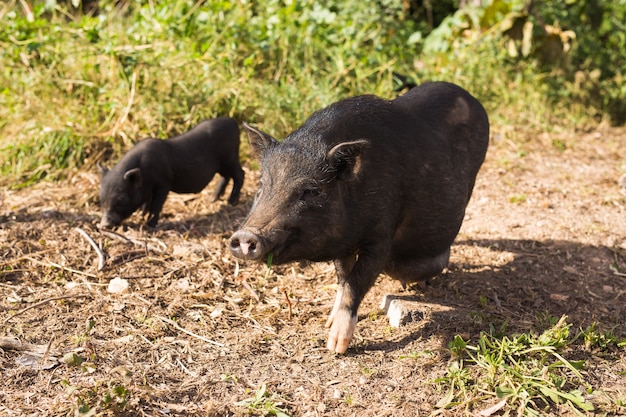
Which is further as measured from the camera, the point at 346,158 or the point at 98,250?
the point at 98,250

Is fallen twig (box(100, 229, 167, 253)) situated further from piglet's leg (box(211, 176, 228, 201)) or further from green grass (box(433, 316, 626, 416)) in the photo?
green grass (box(433, 316, 626, 416))

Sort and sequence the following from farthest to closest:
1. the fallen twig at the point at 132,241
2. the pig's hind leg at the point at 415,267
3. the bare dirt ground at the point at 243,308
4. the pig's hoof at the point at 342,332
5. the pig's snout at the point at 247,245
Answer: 1. the fallen twig at the point at 132,241
2. the pig's hind leg at the point at 415,267
3. the pig's hoof at the point at 342,332
4. the bare dirt ground at the point at 243,308
5. the pig's snout at the point at 247,245

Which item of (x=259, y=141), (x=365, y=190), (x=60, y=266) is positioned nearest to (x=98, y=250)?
(x=60, y=266)

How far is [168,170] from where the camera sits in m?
5.60

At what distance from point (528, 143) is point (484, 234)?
8.13 ft

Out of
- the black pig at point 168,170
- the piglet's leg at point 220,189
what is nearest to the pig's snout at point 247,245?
the black pig at point 168,170

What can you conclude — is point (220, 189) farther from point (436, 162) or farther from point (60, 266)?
point (436, 162)

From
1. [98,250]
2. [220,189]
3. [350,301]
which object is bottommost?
[220,189]

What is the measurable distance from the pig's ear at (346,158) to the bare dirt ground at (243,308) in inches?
36.8

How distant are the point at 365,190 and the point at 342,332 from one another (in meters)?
0.72

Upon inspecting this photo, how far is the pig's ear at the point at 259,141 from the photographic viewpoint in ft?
11.7

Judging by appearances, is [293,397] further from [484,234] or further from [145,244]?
[484,234]

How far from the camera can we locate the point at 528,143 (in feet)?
24.4

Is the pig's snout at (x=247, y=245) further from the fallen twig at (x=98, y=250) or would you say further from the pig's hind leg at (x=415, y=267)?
the fallen twig at (x=98, y=250)
